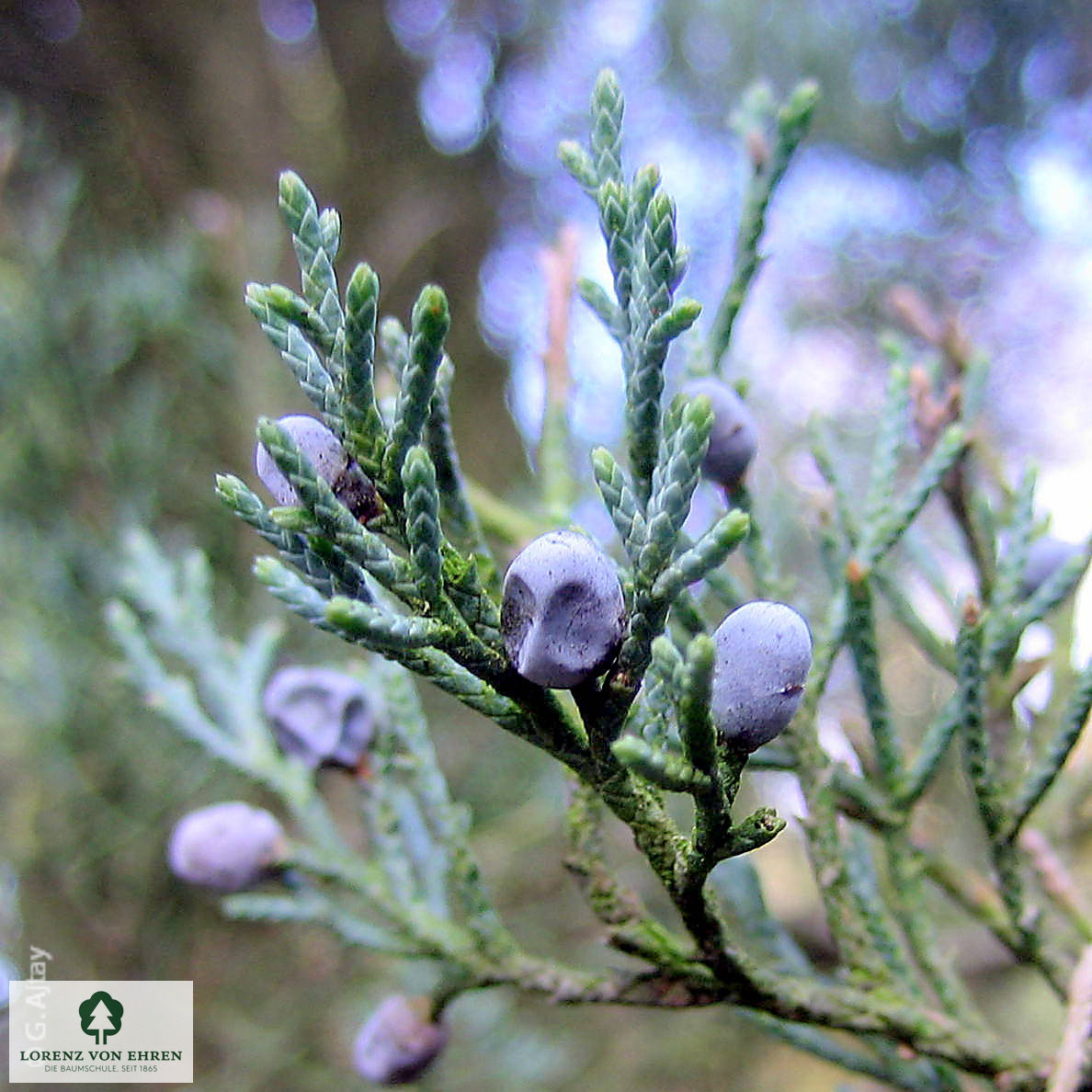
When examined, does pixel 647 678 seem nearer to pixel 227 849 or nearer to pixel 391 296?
pixel 227 849

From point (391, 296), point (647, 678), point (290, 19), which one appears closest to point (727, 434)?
point (647, 678)

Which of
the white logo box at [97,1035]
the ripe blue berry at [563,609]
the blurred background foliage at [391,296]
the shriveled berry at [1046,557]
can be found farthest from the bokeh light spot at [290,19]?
the ripe blue berry at [563,609]

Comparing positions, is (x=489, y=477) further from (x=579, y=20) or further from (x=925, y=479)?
(x=925, y=479)

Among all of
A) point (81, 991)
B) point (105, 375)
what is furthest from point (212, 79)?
point (81, 991)

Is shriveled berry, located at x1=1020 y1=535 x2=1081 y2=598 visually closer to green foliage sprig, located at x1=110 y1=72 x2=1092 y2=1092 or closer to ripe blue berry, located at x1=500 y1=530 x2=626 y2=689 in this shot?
green foliage sprig, located at x1=110 y1=72 x2=1092 y2=1092

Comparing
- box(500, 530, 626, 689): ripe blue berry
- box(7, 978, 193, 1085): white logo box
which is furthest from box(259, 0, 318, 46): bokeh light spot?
box(500, 530, 626, 689): ripe blue berry

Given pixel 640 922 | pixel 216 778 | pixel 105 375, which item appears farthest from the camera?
pixel 105 375

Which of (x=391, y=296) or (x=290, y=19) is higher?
(x=290, y=19)
